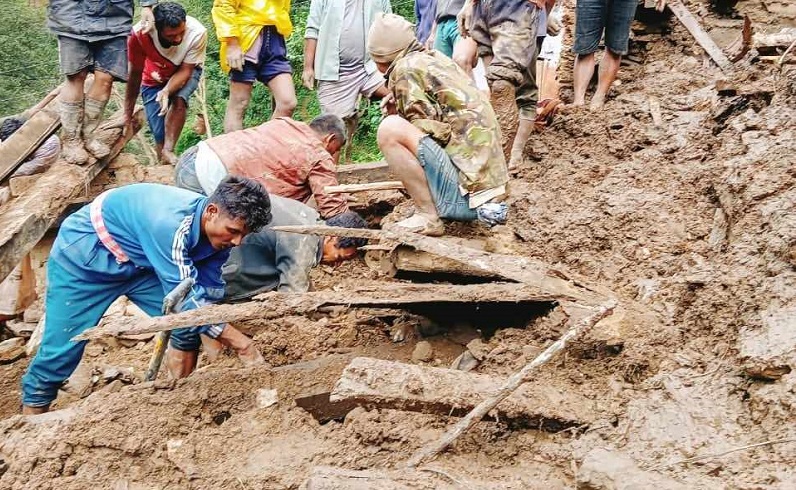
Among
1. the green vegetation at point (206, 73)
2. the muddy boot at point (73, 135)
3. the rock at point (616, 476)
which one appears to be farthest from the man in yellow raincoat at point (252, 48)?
the green vegetation at point (206, 73)

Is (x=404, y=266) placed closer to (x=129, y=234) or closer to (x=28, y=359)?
(x=129, y=234)

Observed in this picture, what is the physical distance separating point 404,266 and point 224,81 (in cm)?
1154

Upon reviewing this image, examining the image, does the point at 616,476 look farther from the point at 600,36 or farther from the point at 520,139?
the point at 600,36

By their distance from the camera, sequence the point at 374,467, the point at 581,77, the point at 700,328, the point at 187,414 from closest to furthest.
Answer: the point at 374,467
the point at 700,328
the point at 187,414
the point at 581,77

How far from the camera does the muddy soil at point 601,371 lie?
227 cm

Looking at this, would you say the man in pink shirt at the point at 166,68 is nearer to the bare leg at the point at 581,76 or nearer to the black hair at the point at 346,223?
the black hair at the point at 346,223

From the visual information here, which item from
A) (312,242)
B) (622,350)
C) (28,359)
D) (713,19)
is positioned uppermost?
(713,19)

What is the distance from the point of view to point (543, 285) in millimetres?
3197

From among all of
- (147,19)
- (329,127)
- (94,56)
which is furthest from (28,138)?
(329,127)

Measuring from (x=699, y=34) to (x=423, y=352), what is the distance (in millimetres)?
4465

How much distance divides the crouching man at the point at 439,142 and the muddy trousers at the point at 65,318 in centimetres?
139

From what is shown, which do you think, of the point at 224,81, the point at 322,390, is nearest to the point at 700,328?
the point at 322,390

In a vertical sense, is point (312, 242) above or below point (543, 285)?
below

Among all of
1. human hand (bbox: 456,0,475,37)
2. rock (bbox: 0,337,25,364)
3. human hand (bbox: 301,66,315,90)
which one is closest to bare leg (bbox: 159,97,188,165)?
human hand (bbox: 301,66,315,90)
